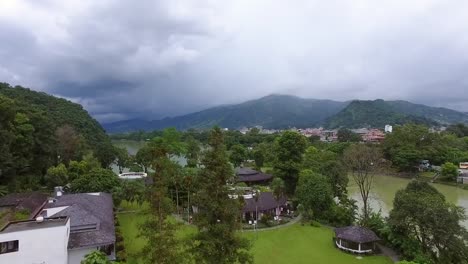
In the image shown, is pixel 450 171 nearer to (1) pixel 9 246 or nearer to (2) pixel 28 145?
(1) pixel 9 246

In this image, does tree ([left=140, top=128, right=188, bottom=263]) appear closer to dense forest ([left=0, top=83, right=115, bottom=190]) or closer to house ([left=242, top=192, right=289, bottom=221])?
house ([left=242, top=192, right=289, bottom=221])

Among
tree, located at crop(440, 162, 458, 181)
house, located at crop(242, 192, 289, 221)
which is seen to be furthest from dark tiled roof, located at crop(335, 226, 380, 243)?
tree, located at crop(440, 162, 458, 181)

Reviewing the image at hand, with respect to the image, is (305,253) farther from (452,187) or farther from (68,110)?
(68,110)

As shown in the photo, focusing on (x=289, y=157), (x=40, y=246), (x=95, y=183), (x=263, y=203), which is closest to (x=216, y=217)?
(x=40, y=246)

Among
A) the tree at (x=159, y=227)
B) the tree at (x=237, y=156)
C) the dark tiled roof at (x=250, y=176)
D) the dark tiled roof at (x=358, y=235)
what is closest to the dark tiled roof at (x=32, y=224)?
the tree at (x=159, y=227)

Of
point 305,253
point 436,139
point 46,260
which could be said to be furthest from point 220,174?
point 436,139
